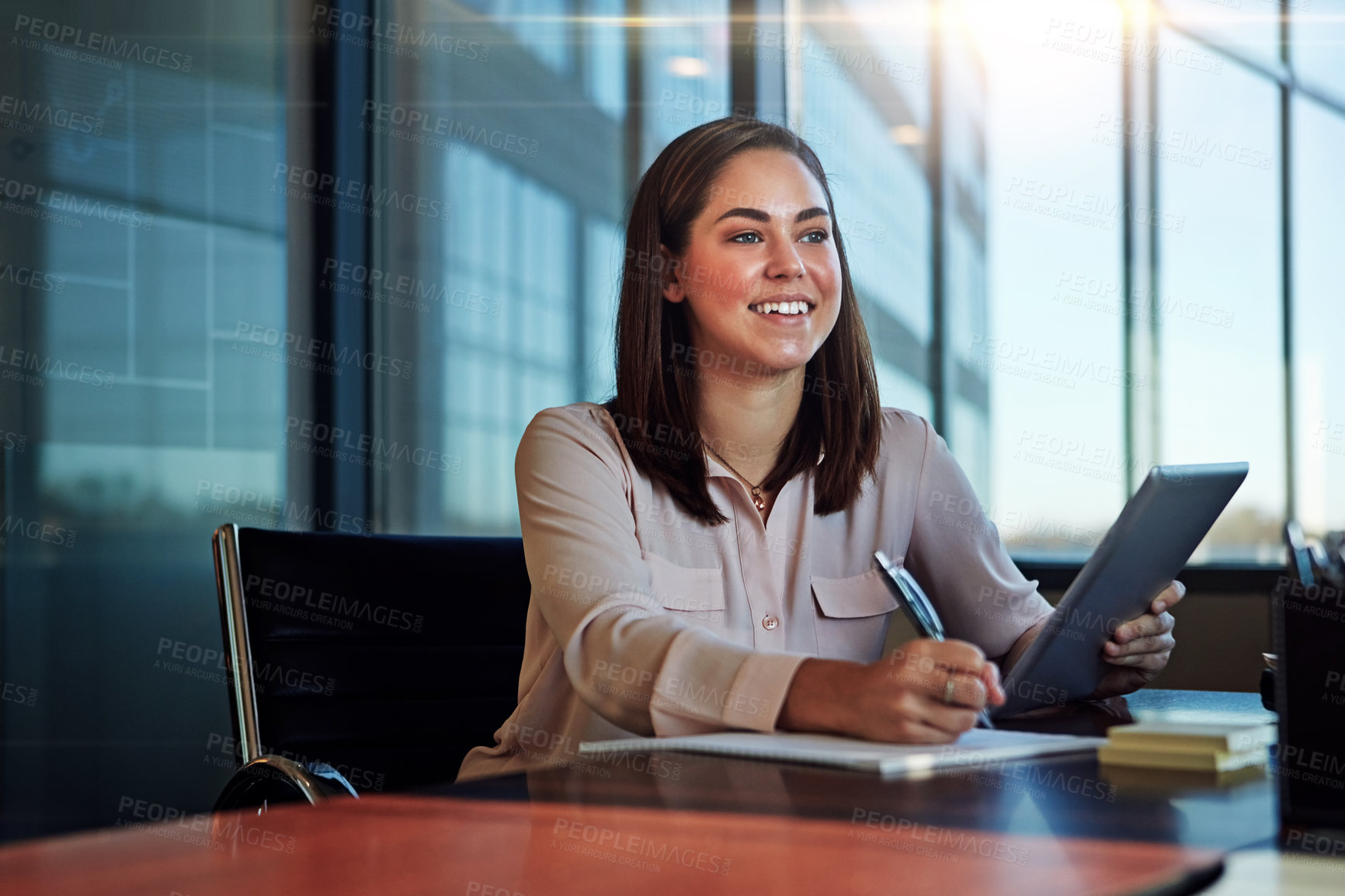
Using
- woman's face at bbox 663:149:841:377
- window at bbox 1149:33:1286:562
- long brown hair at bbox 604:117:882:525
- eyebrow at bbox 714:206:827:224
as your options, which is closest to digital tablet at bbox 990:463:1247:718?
long brown hair at bbox 604:117:882:525

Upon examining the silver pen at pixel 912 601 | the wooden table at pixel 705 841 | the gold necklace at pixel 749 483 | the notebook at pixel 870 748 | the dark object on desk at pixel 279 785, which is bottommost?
the dark object on desk at pixel 279 785

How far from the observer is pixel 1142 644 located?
1.36 m

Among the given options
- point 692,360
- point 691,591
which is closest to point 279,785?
point 691,591

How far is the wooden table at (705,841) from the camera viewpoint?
0.58 metres

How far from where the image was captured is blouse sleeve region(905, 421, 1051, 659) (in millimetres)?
1643

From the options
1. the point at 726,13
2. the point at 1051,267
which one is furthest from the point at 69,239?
the point at 1051,267

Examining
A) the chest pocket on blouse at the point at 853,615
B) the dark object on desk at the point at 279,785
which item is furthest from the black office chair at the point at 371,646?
the chest pocket on blouse at the point at 853,615

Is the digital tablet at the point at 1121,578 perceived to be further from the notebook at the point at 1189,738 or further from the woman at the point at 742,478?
the notebook at the point at 1189,738

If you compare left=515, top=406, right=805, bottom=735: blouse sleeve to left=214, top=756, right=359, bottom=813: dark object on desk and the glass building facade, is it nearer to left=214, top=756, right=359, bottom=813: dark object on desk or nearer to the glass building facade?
left=214, top=756, right=359, bottom=813: dark object on desk

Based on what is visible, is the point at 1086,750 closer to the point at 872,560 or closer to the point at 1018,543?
the point at 872,560

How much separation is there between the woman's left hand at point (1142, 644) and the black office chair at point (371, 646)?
847 mm

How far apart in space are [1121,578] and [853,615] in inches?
18.8

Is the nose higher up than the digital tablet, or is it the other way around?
the nose

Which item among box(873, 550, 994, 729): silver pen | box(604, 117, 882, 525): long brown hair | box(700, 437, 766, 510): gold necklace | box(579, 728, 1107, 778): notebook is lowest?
box(579, 728, 1107, 778): notebook
